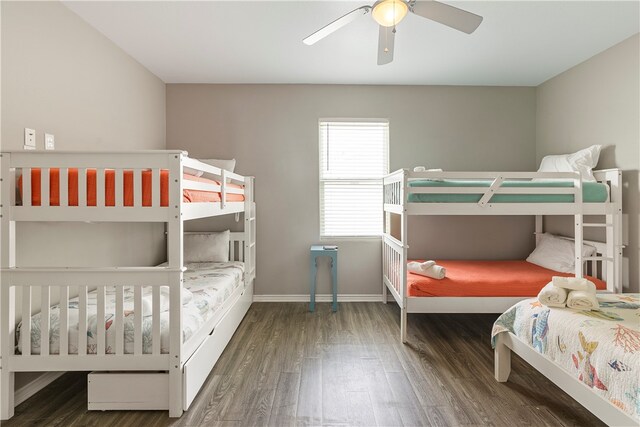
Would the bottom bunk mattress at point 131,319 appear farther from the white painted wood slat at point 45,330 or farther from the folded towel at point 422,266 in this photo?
the folded towel at point 422,266

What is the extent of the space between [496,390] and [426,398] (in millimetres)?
440

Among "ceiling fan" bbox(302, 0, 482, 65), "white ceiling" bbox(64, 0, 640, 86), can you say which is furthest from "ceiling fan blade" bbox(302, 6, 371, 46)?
"white ceiling" bbox(64, 0, 640, 86)

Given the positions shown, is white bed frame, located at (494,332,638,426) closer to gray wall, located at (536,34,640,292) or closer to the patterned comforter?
the patterned comforter

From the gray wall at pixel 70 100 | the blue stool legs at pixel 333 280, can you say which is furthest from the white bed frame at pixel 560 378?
the gray wall at pixel 70 100

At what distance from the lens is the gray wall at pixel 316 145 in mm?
3719

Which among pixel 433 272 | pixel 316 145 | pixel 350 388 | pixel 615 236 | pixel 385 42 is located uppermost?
pixel 385 42

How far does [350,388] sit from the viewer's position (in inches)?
79.2

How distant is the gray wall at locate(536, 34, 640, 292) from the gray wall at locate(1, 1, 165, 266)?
160 inches

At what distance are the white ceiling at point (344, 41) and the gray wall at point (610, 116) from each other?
0.14m

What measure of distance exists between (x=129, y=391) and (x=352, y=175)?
9.12 ft

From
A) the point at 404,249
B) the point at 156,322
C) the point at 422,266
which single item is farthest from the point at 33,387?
the point at 422,266

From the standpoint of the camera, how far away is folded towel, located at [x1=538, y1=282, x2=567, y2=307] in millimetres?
1814

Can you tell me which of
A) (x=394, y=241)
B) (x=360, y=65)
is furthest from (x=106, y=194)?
(x=360, y=65)

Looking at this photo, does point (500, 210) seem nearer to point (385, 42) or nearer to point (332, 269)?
point (385, 42)
